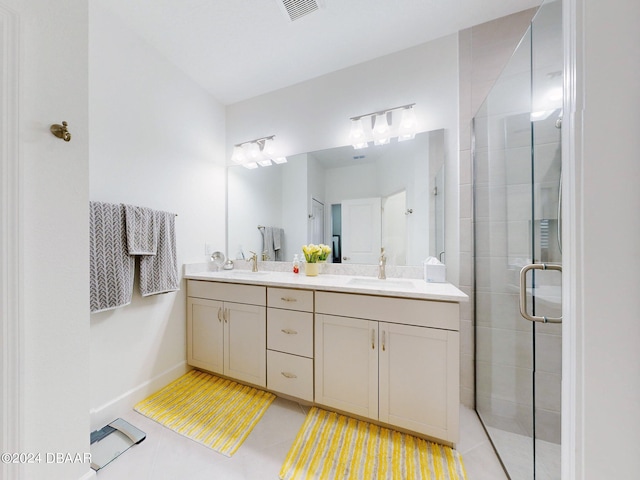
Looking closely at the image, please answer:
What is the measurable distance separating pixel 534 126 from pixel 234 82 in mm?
2283

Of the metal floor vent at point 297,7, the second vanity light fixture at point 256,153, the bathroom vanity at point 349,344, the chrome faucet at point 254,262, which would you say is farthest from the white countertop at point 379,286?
the metal floor vent at point 297,7

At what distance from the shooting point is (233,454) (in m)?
1.26

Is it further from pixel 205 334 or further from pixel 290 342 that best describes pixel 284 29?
pixel 205 334

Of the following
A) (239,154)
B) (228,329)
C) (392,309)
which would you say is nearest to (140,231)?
(228,329)

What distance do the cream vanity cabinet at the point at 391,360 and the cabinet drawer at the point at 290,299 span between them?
0.07 meters

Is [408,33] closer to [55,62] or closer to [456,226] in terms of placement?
[456,226]

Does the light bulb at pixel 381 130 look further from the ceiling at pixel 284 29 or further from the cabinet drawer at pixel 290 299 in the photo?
the cabinet drawer at pixel 290 299

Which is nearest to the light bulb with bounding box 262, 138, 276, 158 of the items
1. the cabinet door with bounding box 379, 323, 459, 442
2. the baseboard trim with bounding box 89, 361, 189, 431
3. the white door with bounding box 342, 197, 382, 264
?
the white door with bounding box 342, 197, 382, 264

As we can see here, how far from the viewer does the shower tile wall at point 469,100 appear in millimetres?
1590

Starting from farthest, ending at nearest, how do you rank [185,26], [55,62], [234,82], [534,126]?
1. [234,82]
2. [185,26]
3. [534,126]
4. [55,62]

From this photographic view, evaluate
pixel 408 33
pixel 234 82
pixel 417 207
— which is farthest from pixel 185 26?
pixel 417 207

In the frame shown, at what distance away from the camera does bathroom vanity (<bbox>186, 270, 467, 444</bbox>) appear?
1.26 m

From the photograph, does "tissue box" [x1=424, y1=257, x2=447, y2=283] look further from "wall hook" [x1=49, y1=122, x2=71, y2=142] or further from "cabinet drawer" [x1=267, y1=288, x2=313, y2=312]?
"wall hook" [x1=49, y1=122, x2=71, y2=142]

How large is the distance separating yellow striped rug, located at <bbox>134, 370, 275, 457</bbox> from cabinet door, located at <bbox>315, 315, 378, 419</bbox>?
1.58 feet
